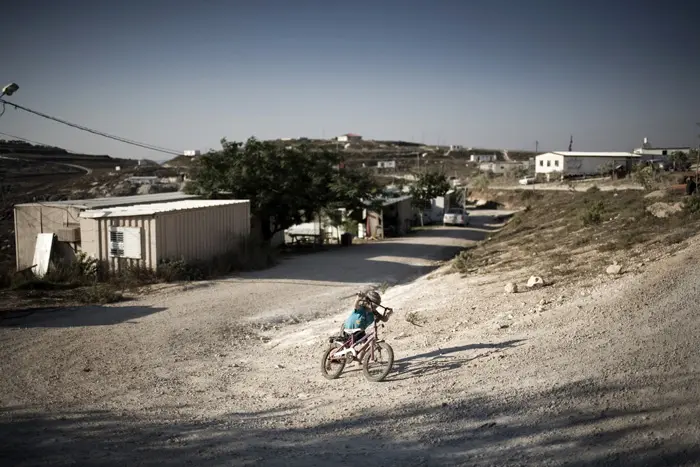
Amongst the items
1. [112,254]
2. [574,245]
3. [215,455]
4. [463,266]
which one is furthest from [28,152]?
[215,455]

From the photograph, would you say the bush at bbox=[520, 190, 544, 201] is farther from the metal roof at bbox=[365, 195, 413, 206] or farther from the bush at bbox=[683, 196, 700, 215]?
the bush at bbox=[683, 196, 700, 215]

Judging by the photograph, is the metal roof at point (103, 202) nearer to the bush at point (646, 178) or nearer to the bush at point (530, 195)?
the bush at point (646, 178)

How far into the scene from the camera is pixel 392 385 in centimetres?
804

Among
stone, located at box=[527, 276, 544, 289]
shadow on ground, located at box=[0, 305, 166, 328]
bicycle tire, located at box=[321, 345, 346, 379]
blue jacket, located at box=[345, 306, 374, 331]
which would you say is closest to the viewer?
blue jacket, located at box=[345, 306, 374, 331]

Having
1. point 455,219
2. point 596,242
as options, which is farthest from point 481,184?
point 596,242

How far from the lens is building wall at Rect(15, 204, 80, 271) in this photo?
1966 cm

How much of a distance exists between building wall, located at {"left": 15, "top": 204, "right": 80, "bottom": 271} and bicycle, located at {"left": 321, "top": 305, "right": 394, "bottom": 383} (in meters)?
14.3

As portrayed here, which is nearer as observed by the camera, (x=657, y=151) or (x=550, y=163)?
(x=550, y=163)

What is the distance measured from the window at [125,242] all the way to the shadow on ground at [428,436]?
445 inches

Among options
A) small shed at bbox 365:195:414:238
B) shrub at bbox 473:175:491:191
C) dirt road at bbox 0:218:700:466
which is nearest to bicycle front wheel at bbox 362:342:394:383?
dirt road at bbox 0:218:700:466

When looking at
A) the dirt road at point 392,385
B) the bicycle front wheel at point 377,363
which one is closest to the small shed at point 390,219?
the dirt road at point 392,385

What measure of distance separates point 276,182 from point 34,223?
1104cm

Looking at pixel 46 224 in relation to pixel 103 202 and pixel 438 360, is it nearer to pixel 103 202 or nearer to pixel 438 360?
pixel 103 202

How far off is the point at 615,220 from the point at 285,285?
1219cm
